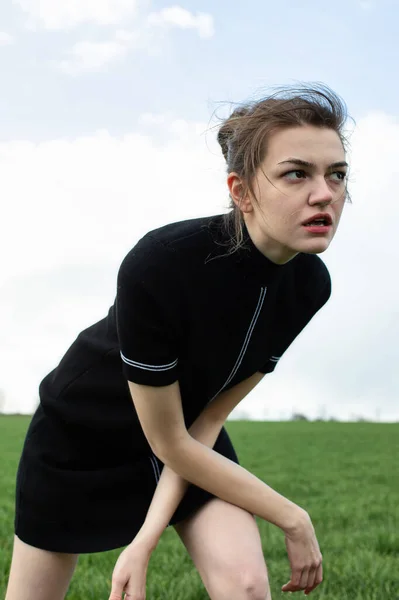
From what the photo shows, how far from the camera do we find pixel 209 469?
2992 millimetres

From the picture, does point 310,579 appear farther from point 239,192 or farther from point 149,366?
point 239,192

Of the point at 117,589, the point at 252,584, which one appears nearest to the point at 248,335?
the point at 252,584

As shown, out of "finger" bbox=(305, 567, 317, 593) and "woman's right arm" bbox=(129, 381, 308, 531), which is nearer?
"woman's right arm" bbox=(129, 381, 308, 531)

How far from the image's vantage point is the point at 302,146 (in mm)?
2852

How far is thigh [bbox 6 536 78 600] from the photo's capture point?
3.46 meters

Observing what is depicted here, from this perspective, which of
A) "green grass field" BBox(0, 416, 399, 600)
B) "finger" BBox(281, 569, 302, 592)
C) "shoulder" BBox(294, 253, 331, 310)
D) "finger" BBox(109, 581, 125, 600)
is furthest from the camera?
"green grass field" BBox(0, 416, 399, 600)

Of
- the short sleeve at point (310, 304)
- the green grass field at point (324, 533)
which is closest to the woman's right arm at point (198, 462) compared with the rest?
the short sleeve at point (310, 304)

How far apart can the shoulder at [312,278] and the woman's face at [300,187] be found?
1.68ft

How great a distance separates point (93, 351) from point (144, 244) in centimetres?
62

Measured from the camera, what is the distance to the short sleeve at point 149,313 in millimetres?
2902

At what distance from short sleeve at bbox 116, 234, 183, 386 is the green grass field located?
2.39 metres

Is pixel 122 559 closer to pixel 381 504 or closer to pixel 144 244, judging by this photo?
pixel 144 244

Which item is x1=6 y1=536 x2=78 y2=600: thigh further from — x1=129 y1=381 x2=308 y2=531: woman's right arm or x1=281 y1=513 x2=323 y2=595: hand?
x1=281 y1=513 x2=323 y2=595: hand

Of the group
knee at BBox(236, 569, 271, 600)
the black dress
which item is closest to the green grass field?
the black dress
